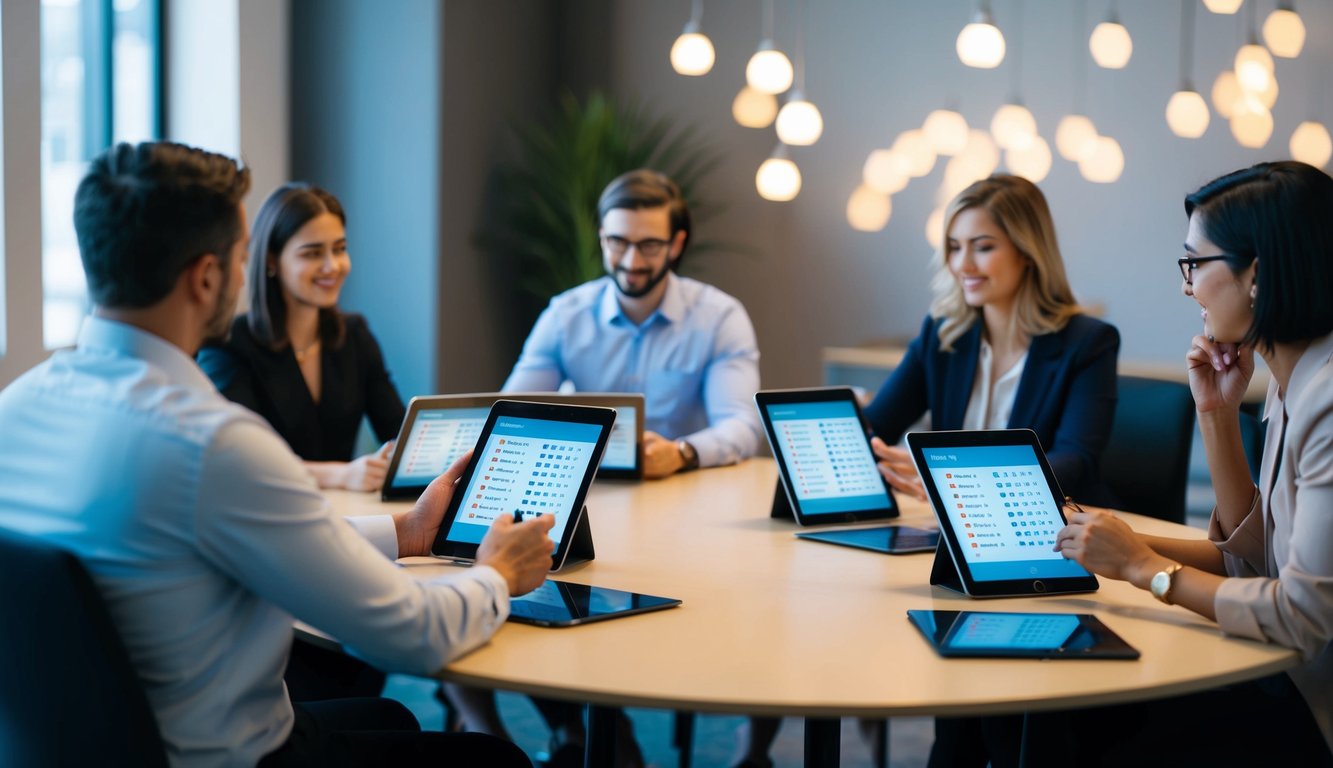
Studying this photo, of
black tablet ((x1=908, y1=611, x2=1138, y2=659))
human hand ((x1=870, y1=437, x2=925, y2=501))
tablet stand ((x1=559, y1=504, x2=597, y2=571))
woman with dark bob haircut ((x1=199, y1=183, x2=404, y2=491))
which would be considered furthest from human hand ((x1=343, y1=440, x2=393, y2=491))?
black tablet ((x1=908, y1=611, x2=1138, y2=659))

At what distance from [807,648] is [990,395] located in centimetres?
156

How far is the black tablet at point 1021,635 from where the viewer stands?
1.65 m

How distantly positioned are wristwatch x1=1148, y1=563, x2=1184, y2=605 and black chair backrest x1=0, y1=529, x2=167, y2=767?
1.35m

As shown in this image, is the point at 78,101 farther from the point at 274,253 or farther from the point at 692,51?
the point at 692,51

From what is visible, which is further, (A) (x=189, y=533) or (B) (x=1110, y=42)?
(B) (x=1110, y=42)

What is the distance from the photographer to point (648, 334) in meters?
3.72

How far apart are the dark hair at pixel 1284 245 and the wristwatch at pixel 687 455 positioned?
4.93ft

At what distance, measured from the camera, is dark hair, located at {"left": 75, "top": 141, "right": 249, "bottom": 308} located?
57.0 inches

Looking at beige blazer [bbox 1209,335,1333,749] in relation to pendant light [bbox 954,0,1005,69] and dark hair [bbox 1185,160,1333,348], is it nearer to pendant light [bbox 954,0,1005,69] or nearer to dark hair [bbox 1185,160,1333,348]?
dark hair [bbox 1185,160,1333,348]

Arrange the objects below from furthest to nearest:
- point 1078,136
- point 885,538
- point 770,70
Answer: point 1078,136 → point 770,70 → point 885,538

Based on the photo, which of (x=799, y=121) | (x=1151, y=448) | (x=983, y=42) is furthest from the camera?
(x=799, y=121)

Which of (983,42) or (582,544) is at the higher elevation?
(983,42)

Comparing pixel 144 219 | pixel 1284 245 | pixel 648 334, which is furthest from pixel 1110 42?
pixel 144 219

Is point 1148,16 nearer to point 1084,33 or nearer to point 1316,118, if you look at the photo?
point 1084,33
